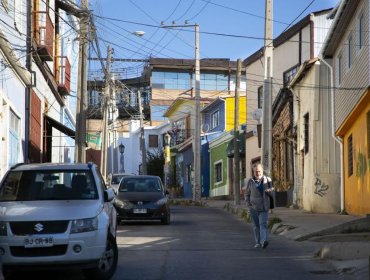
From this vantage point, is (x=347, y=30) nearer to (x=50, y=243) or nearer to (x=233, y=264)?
(x=233, y=264)

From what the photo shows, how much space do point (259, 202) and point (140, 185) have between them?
8830 millimetres

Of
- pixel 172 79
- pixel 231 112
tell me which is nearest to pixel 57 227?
pixel 231 112

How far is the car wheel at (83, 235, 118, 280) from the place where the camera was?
29.7 feet

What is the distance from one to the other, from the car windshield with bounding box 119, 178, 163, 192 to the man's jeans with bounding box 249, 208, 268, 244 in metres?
8.13

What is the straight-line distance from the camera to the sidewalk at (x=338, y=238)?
10.2 m

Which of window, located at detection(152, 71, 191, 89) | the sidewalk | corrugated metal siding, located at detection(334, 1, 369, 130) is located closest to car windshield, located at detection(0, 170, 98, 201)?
the sidewalk

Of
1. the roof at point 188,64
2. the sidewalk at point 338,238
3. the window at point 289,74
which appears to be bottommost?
the sidewalk at point 338,238

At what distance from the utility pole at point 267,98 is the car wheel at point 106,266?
1330cm

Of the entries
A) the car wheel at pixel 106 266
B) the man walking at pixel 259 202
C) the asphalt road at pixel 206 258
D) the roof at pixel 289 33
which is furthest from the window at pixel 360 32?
the roof at pixel 289 33

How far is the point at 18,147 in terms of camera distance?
1944 centimetres

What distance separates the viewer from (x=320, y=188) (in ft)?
74.7

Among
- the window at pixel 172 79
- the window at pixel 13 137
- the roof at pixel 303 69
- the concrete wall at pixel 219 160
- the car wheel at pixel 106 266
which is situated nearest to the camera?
the car wheel at pixel 106 266

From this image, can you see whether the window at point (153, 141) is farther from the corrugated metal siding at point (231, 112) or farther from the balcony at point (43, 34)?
the balcony at point (43, 34)

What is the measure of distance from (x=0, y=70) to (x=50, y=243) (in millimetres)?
9104
